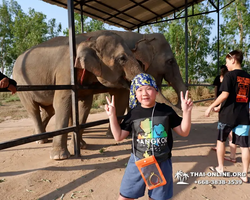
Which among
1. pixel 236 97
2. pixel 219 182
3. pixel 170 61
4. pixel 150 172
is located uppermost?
pixel 170 61

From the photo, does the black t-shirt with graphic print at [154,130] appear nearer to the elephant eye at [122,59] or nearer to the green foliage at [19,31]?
the elephant eye at [122,59]

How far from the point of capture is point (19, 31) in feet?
70.4

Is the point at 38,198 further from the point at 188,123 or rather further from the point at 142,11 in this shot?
the point at 142,11

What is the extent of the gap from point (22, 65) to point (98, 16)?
3.65 meters

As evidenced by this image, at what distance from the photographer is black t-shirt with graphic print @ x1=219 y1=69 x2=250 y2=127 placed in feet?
9.23

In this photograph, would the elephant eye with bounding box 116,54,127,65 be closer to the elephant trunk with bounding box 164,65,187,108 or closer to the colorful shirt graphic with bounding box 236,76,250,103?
the colorful shirt graphic with bounding box 236,76,250,103

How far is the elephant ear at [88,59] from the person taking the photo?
331 cm

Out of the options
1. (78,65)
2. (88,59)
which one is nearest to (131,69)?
(88,59)

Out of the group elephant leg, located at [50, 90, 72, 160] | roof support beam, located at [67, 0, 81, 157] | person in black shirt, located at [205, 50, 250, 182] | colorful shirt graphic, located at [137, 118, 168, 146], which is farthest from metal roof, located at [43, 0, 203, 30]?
colorful shirt graphic, located at [137, 118, 168, 146]

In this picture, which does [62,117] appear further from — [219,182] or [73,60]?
[219,182]

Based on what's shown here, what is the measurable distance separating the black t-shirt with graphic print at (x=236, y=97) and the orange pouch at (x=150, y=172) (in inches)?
65.7

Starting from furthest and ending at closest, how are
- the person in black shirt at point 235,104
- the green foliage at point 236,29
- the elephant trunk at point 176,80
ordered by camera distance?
the green foliage at point 236,29
the elephant trunk at point 176,80
the person in black shirt at point 235,104

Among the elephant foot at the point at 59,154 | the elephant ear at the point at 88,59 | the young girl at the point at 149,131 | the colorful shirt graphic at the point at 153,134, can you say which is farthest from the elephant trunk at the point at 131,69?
the colorful shirt graphic at the point at 153,134

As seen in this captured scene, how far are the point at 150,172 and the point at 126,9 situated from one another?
634 centimetres
